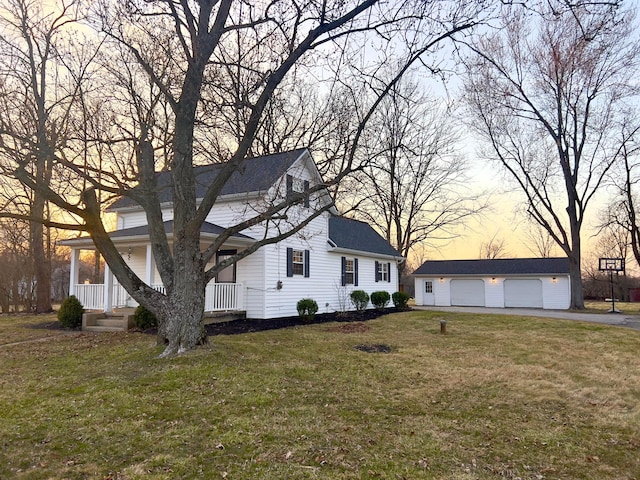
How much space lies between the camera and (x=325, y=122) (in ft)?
33.0

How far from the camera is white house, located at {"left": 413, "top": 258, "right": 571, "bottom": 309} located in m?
25.9

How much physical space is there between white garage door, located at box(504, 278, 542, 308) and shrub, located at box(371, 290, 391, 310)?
1069cm

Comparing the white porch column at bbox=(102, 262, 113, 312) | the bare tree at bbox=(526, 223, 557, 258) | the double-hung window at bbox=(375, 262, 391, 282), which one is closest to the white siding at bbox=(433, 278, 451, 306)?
the double-hung window at bbox=(375, 262, 391, 282)

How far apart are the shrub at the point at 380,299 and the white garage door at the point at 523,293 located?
35.1 feet

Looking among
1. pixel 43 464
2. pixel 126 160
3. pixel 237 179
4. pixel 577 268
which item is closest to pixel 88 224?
pixel 126 160

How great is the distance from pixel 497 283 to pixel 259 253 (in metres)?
18.9

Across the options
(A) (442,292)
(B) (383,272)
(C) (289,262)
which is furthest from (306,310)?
(A) (442,292)

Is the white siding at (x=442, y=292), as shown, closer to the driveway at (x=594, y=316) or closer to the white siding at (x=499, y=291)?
the white siding at (x=499, y=291)

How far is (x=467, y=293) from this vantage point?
92.8 ft

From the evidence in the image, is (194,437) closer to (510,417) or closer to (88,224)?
(510,417)

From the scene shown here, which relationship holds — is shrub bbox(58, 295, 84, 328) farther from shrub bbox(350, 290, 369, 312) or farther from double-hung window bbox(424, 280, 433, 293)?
double-hung window bbox(424, 280, 433, 293)

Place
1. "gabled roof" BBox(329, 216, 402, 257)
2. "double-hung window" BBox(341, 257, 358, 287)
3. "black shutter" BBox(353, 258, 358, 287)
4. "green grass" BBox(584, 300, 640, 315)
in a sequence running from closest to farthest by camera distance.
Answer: "double-hung window" BBox(341, 257, 358, 287) < "gabled roof" BBox(329, 216, 402, 257) < "black shutter" BBox(353, 258, 358, 287) < "green grass" BBox(584, 300, 640, 315)

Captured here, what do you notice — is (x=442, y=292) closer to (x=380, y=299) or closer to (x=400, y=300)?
(x=400, y=300)

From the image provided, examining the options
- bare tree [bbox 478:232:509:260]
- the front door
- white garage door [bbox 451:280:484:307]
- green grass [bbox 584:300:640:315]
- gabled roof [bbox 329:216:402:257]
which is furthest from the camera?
bare tree [bbox 478:232:509:260]
